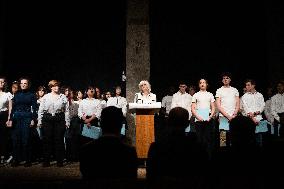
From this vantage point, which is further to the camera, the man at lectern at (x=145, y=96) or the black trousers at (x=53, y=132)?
the black trousers at (x=53, y=132)

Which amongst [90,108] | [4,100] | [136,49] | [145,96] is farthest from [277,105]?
[4,100]

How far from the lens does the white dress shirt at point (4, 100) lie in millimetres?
6945

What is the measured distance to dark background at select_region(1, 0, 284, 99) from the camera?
10.1m

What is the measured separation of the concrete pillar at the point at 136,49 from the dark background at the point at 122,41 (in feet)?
7.91

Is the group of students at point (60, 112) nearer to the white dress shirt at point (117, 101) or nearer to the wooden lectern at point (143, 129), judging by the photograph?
the wooden lectern at point (143, 129)

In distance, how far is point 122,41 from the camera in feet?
34.4

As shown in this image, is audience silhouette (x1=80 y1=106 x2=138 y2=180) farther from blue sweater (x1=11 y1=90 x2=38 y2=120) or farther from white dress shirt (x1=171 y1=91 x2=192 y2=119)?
white dress shirt (x1=171 y1=91 x2=192 y2=119)

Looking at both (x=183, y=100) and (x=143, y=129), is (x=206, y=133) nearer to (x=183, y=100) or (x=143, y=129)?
(x=143, y=129)

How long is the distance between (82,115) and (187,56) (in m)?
3.77

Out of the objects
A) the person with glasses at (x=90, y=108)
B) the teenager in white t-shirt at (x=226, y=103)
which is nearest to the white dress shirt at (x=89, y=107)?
the person with glasses at (x=90, y=108)

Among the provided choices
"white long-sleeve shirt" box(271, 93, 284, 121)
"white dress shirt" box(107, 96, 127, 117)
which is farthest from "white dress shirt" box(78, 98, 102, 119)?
"white long-sleeve shirt" box(271, 93, 284, 121)

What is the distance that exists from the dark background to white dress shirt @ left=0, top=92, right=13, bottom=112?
3.10 meters

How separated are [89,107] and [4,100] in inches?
66.9

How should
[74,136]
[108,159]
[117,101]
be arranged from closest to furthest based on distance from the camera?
[108,159] → [74,136] → [117,101]
